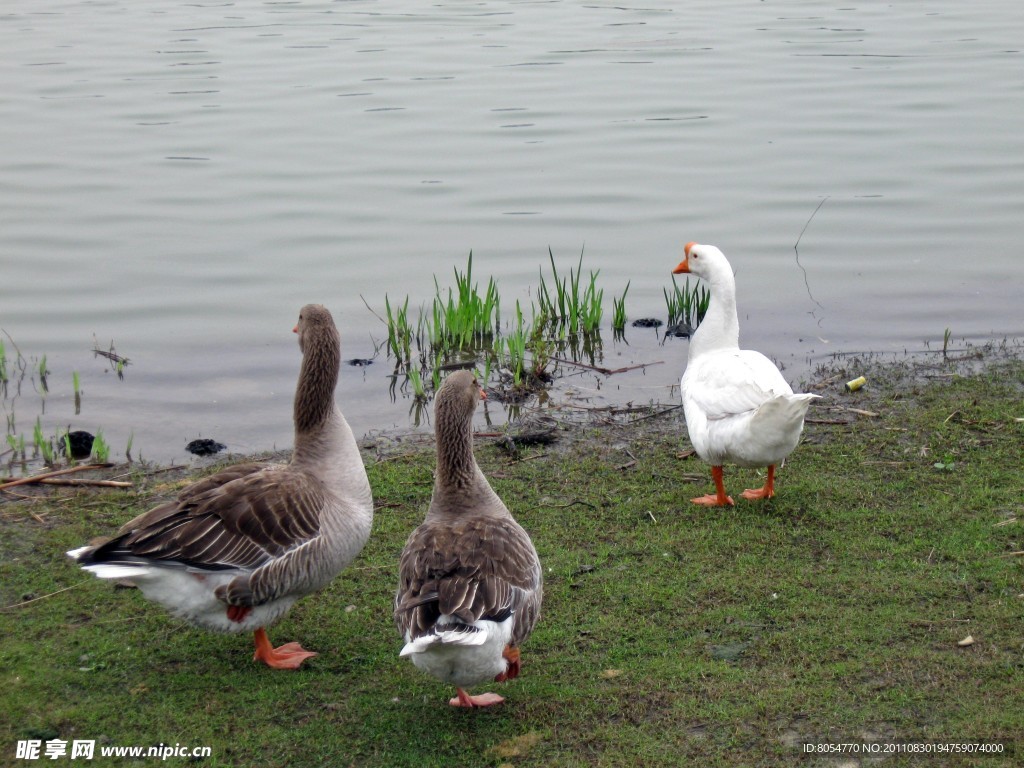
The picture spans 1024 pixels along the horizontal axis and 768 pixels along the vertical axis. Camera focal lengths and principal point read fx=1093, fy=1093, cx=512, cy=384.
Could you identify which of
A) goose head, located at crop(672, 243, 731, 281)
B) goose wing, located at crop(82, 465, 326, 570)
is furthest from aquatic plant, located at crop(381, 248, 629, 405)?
goose wing, located at crop(82, 465, 326, 570)

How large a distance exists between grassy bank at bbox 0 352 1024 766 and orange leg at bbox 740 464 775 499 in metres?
0.11

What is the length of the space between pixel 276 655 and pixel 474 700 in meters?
1.12

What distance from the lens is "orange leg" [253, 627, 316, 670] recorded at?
545 centimetres

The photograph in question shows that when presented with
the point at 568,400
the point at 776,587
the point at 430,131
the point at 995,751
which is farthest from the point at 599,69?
the point at 995,751

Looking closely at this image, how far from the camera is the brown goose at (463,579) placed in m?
4.50

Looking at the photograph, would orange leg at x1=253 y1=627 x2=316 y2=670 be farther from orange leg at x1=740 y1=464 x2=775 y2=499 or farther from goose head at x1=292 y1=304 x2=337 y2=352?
orange leg at x1=740 y1=464 x2=775 y2=499

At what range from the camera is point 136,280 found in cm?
1293

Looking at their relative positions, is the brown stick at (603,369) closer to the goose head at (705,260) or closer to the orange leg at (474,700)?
the goose head at (705,260)

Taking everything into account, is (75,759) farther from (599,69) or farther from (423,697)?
(599,69)

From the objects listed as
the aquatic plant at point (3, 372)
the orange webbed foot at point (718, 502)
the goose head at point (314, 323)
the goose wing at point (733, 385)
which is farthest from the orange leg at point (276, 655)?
the aquatic plant at point (3, 372)

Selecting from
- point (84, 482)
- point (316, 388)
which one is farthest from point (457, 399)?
point (84, 482)

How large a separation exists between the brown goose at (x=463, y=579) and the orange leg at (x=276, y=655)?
76 cm

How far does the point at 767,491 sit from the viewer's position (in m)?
7.25

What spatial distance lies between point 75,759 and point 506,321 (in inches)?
296
